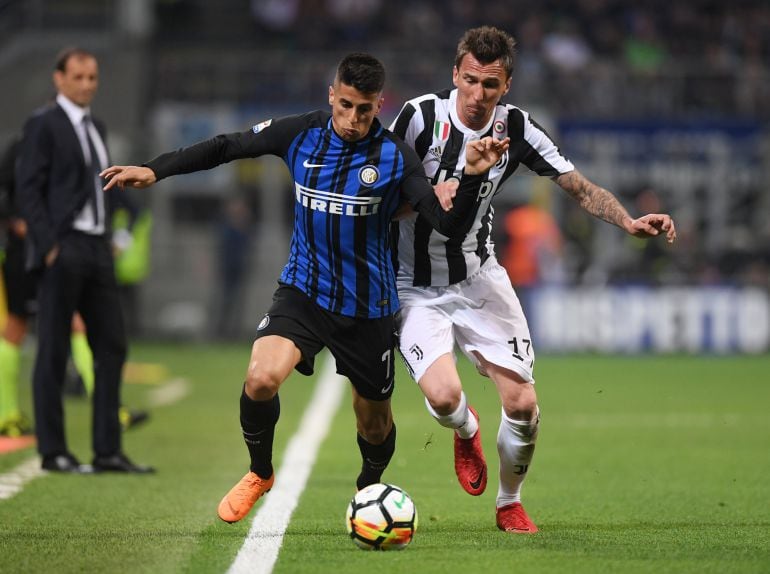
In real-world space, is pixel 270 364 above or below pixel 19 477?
above

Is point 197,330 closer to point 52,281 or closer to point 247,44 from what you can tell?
point 247,44

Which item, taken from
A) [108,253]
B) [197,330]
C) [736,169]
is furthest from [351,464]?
[736,169]

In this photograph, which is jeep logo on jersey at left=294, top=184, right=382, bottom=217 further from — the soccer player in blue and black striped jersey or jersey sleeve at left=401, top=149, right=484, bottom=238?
jersey sleeve at left=401, top=149, right=484, bottom=238

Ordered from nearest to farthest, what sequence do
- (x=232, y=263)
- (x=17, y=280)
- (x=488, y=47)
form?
(x=488, y=47) → (x=17, y=280) → (x=232, y=263)

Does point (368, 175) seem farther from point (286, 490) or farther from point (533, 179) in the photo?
point (533, 179)

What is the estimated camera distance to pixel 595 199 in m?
6.41

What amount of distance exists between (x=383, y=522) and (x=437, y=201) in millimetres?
1316

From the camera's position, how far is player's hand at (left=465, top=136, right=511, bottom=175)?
562cm

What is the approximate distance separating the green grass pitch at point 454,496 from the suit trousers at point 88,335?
1.32ft

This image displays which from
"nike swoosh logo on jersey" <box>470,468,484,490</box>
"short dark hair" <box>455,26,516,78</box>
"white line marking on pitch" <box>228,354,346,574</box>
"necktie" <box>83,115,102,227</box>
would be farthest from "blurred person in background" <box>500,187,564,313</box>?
"short dark hair" <box>455,26,516,78</box>

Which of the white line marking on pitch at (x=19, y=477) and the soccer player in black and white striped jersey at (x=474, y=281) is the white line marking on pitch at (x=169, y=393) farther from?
the soccer player in black and white striped jersey at (x=474, y=281)

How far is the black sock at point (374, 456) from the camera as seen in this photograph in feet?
21.7

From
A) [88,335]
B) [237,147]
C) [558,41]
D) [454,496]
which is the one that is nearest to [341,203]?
[237,147]

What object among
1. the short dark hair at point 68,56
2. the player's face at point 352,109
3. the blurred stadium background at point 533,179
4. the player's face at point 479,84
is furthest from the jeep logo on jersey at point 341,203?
the blurred stadium background at point 533,179
